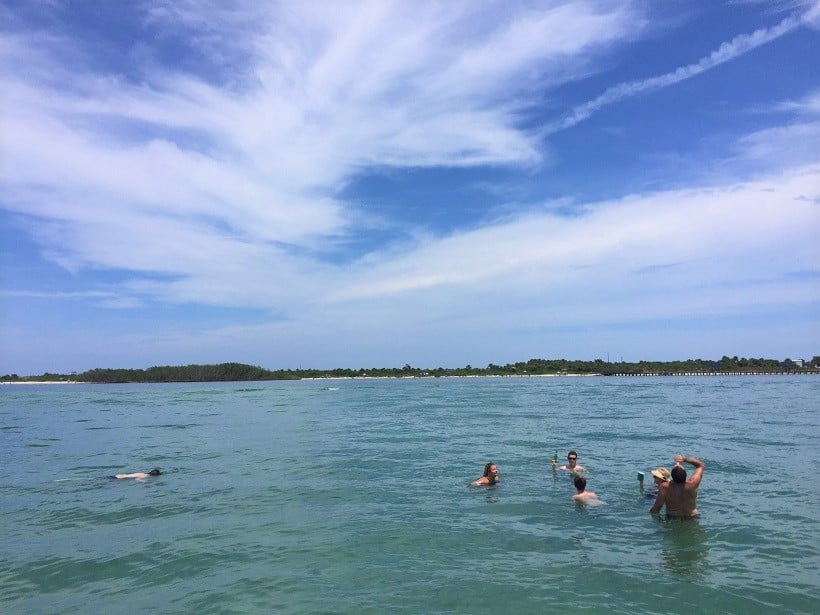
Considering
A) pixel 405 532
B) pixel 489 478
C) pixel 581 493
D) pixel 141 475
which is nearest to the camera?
pixel 405 532

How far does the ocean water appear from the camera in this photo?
967cm

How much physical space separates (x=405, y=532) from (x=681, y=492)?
689cm

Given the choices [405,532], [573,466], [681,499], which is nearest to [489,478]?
[573,466]

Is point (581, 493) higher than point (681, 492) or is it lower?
lower

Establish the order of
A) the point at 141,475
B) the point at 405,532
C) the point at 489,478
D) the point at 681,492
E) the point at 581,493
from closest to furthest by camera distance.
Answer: the point at 405,532
the point at 681,492
the point at 581,493
the point at 489,478
the point at 141,475

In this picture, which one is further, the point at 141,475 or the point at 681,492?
the point at 141,475

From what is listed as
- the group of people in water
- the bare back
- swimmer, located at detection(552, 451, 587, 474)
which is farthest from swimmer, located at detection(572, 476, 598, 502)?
swimmer, located at detection(552, 451, 587, 474)

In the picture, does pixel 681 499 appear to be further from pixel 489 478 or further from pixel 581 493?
pixel 489 478

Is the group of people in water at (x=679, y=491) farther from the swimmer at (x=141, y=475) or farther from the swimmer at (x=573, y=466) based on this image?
the swimmer at (x=141, y=475)

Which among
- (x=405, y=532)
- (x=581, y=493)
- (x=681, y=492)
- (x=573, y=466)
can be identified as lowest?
(x=405, y=532)

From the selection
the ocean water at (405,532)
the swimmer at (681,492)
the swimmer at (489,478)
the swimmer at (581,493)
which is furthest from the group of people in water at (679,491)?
the swimmer at (489,478)

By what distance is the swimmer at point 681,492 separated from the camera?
43.8ft

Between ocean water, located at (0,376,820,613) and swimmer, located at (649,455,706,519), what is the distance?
31 centimetres

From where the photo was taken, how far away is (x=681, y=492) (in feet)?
43.9
